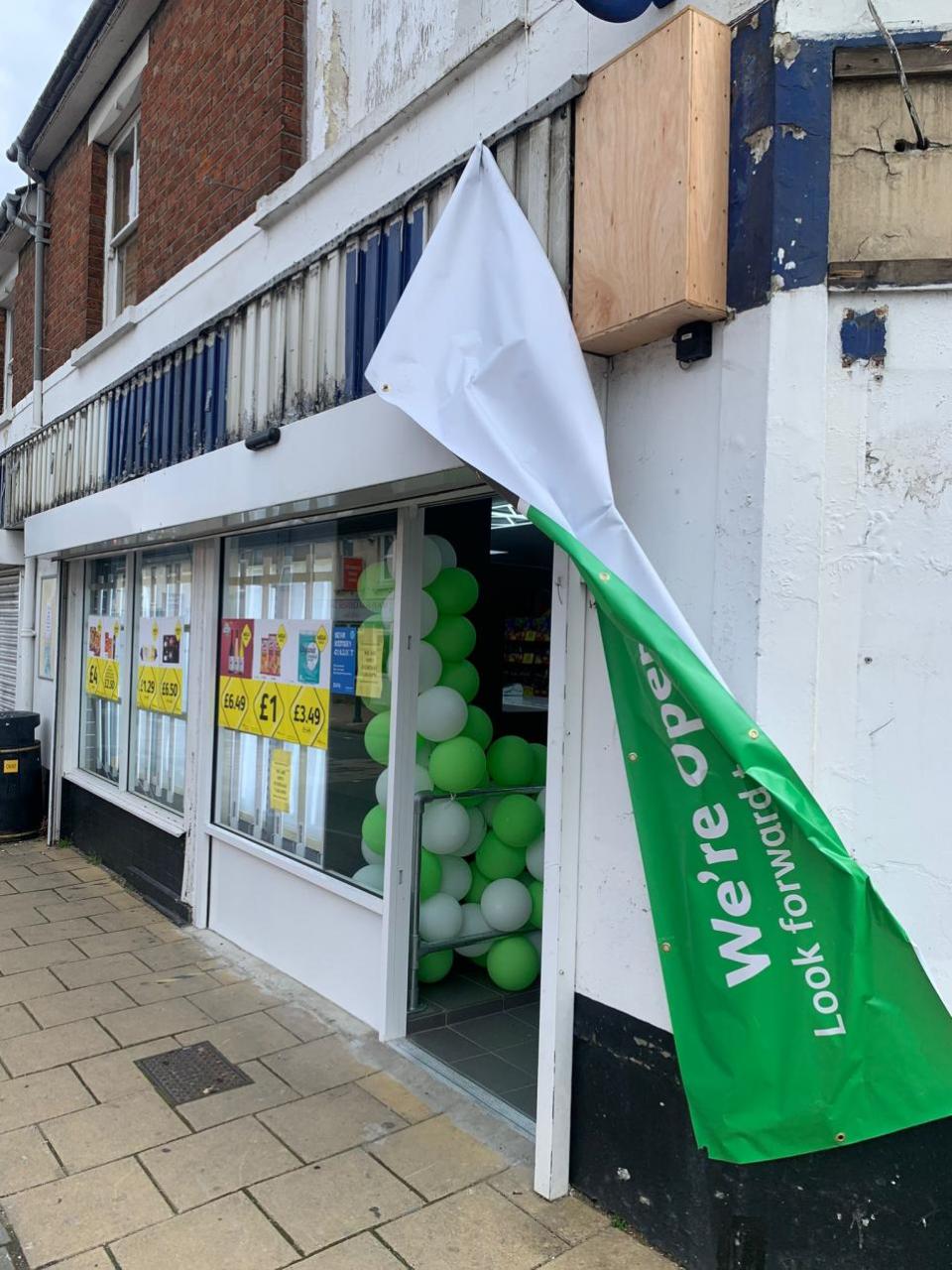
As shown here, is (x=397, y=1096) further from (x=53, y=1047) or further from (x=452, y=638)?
(x=452, y=638)

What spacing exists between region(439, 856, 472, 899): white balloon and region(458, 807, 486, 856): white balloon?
6 centimetres

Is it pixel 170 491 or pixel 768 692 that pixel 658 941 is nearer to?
pixel 768 692

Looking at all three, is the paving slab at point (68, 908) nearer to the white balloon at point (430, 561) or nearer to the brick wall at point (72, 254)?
the white balloon at point (430, 561)

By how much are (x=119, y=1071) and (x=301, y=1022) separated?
84 centimetres

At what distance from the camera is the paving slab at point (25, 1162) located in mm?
3217

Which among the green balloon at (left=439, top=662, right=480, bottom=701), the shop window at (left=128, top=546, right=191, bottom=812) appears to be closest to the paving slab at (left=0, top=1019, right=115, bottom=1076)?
the shop window at (left=128, top=546, right=191, bottom=812)

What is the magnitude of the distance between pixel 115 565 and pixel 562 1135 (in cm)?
609

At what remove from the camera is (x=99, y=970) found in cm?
522

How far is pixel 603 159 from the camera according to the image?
9.64ft

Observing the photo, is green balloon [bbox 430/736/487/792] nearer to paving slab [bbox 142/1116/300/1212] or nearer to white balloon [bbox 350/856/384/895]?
white balloon [bbox 350/856/384/895]

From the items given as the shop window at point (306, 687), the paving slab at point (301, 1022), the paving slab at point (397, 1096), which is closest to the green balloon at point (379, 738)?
the shop window at point (306, 687)

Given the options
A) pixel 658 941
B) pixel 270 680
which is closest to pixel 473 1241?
pixel 658 941

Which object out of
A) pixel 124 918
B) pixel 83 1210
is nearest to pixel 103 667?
pixel 124 918

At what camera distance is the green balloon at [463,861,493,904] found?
486 cm
